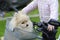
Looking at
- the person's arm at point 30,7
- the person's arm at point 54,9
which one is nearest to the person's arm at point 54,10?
the person's arm at point 54,9

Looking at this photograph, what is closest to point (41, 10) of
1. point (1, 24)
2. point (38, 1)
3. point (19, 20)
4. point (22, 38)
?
point (38, 1)

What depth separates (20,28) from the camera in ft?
3.53

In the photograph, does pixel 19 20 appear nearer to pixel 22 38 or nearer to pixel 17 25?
pixel 17 25

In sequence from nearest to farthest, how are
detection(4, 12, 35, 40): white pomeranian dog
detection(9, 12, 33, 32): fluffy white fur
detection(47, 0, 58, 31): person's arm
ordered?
detection(4, 12, 35, 40): white pomeranian dog → detection(9, 12, 33, 32): fluffy white fur → detection(47, 0, 58, 31): person's arm

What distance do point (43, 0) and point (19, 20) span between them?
0.40m

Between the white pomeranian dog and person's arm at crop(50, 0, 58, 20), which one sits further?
person's arm at crop(50, 0, 58, 20)

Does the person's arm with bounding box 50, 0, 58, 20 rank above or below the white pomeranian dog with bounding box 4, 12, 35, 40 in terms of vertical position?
above

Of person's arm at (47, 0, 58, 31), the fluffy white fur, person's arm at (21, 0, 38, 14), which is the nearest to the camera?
the fluffy white fur

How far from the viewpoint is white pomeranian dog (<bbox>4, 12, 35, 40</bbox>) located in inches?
39.0

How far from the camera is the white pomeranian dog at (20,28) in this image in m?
0.99

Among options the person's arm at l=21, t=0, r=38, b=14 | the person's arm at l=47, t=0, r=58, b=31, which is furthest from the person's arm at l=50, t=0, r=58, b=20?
the person's arm at l=21, t=0, r=38, b=14

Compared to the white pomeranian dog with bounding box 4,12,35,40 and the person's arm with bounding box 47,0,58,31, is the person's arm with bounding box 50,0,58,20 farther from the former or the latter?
the white pomeranian dog with bounding box 4,12,35,40

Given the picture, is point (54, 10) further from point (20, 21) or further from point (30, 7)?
point (20, 21)

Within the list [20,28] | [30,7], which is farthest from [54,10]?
[20,28]
